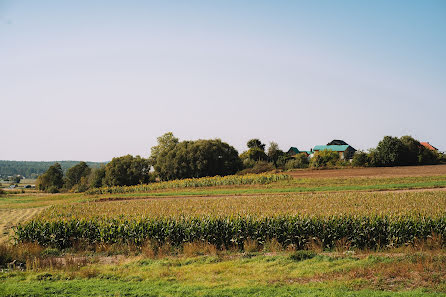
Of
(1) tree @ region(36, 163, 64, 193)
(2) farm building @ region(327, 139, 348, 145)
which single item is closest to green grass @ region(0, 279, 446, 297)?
(1) tree @ region(36, 163, 64, 193)

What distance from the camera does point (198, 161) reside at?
2356 inches

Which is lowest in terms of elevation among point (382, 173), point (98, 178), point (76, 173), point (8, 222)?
point (8, 222)

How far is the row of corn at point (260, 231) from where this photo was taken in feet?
51.8

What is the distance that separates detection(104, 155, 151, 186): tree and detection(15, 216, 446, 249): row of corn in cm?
4253

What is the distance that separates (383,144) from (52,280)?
2562 inches

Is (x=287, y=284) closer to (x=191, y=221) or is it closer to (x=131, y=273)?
(x=131, y=273)

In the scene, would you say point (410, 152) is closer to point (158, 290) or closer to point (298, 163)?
point (298, 163)

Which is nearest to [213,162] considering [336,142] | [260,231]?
[260,231]

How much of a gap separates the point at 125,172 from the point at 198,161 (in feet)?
41.9

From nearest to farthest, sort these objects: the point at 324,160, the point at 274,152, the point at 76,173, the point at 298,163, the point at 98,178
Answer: the point at 98,178 → the point at 324,160 → the point at 298,163 → the point at 274,152 → the point at 76,173

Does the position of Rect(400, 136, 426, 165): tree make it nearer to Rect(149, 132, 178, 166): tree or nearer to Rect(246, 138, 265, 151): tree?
Rect(246, 138, 265, 151): tree

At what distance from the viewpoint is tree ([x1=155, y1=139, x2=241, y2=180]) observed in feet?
198

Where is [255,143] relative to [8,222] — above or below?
above

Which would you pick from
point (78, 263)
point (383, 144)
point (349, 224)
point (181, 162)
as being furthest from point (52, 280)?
point (383, 144)
